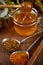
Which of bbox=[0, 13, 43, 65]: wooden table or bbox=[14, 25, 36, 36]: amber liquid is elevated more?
bbox=[14, 25, 36, 36]: amber liquid

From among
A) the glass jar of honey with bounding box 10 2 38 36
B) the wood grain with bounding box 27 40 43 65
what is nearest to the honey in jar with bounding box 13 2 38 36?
the glass jar of honey with bounding box 10 2 38 36

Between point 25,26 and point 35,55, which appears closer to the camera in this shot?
point 35,55

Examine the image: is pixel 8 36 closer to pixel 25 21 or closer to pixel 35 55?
pixel 25 21

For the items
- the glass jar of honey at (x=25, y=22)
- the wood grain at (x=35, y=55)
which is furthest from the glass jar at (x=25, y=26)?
the wood grain at (x=35, y=55)

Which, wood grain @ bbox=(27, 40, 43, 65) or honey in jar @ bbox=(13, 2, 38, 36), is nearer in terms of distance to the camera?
wood grain @ bbox=(27, 40, 43, 65)

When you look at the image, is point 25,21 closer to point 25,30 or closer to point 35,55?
point 25,30

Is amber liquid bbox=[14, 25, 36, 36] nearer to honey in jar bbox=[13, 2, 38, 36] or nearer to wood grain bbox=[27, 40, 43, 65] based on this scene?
honey in jar bbox=[13, 2, 38, 36]

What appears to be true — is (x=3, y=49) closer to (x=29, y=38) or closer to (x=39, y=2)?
(x=29, y=38)

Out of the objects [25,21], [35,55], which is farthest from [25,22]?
[35,55]

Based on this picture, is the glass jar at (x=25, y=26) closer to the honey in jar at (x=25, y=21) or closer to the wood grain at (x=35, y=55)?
the honey in jar at (x=25, y=21)
